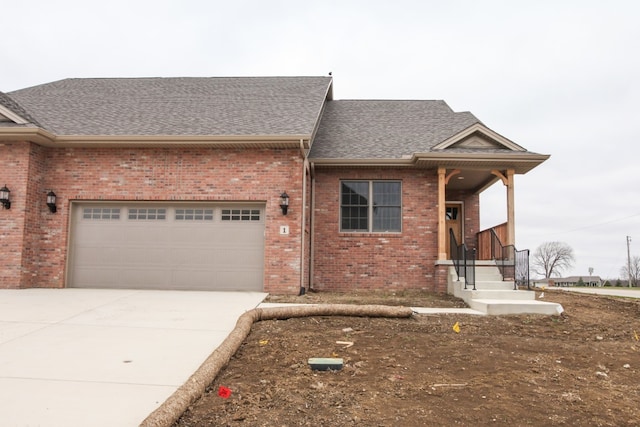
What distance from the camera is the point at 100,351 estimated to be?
5590 millimetres

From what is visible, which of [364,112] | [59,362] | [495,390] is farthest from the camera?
[364,112]

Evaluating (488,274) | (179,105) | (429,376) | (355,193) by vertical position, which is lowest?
(429,376)

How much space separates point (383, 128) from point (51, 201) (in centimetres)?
968

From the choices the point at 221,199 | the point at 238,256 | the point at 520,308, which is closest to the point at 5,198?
the point at 221,199

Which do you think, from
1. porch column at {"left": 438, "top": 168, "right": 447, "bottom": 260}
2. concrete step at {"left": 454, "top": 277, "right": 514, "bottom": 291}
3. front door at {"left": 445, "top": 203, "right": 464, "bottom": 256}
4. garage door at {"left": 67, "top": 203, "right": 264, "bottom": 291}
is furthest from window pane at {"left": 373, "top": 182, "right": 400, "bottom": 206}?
garage door at {"left": 67, "top": 203, "right": 264, "bottom": 291}

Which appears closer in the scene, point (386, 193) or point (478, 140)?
point (478, 140)

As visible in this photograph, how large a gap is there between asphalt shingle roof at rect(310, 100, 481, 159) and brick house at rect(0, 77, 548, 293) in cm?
16

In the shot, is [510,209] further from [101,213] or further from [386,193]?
[101,213]

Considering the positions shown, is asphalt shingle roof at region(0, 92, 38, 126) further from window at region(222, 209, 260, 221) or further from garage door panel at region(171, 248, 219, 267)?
window at region(222, 209, 260, 221)

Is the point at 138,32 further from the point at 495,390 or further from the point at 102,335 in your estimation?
the point at 495,390

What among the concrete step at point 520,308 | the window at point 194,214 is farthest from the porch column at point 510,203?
the window at point 194,214

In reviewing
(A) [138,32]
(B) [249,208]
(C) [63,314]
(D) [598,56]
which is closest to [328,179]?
(B) [249,208]

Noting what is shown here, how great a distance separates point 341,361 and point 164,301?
17.9ft

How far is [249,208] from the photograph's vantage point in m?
11.6
